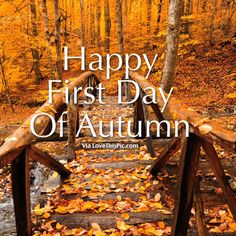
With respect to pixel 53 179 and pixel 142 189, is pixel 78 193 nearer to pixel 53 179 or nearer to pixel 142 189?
pixel 53 179

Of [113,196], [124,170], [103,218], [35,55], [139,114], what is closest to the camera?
[103,218]

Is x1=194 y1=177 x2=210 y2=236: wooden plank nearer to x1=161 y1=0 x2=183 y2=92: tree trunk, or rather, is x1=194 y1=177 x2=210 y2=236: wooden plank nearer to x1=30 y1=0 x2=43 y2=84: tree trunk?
x1=161 y1=0 x2=183 y2=92: tree trunk

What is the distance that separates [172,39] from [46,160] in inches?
242

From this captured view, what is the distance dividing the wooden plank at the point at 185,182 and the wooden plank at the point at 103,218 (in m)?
0.59

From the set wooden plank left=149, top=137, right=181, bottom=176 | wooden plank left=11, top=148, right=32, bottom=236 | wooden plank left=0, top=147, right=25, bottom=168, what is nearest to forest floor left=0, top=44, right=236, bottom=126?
wooden plank left=149, top=137, right=181, bottom=176

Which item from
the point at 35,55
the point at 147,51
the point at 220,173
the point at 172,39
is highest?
the point at 172,39

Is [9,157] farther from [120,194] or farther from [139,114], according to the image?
[139,114]

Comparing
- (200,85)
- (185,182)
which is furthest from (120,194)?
(200,85)

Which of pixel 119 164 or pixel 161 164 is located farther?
pixel 119 164

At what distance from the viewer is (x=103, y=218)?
3.51 m

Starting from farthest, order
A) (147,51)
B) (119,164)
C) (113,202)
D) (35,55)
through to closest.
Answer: (147,51) → (35,55) → (119,164) → (113,202)

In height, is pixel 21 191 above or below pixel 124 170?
above

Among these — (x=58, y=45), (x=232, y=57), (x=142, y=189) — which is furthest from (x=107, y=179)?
(x=232, y=57)

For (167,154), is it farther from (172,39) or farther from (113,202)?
(172,39)
